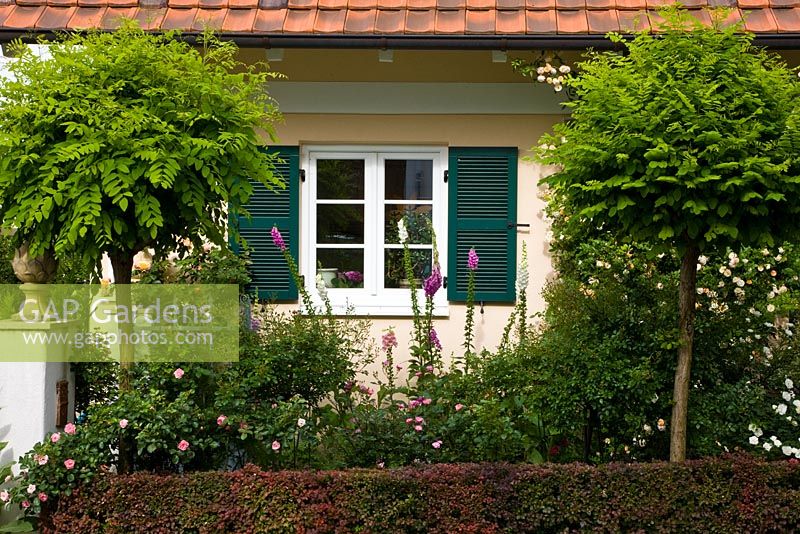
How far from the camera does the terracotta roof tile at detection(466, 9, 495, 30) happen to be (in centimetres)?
631

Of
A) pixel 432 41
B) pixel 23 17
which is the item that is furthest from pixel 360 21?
pixel 23 17

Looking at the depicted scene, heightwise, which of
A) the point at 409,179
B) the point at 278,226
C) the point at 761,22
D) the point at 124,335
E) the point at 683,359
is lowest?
the point at 683,359

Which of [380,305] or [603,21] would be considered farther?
[380,305]

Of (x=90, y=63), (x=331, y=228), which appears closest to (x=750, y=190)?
(x=90, y=63)

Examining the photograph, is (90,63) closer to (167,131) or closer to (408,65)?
(167,131)

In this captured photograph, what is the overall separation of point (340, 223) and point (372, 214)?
27 centimetres

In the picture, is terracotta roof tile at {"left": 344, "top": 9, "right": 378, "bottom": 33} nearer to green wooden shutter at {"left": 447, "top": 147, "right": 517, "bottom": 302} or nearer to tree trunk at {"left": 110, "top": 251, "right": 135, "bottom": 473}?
green wooden shutter at {"left": 447, "top": 147, "right": 517, "bottom": 302}

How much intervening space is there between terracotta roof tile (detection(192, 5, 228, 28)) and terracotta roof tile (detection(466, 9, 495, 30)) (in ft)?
6.01

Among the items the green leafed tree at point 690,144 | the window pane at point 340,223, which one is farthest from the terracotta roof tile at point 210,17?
the green leafed tree at point 690,144

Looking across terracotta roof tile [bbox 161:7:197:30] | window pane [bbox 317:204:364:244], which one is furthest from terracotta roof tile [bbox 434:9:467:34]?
terracotta roof tile [bbox 161:7:197:30]

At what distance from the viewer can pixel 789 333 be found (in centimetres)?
532

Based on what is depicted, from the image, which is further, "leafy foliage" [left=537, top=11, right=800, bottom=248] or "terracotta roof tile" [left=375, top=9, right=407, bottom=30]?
"terracotta roof tile" [left=375, top=9, right=407, bottom=30]

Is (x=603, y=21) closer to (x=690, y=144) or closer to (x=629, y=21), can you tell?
(x=629, y=21)

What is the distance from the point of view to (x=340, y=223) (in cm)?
705
